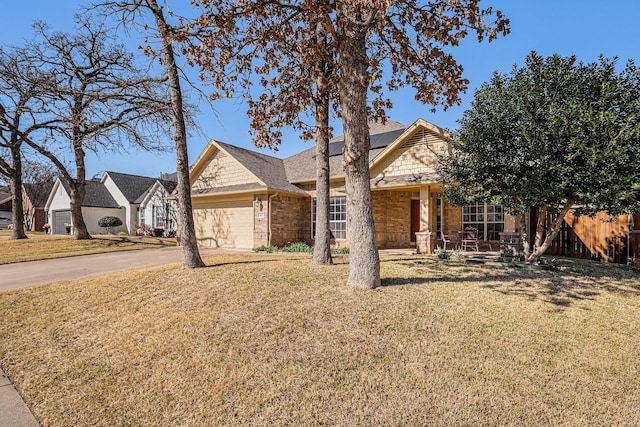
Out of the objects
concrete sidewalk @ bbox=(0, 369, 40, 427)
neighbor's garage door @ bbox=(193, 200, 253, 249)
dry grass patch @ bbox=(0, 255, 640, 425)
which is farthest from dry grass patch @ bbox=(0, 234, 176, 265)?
concrete sidewalk @ bbox=(0, 369, 40, 427)

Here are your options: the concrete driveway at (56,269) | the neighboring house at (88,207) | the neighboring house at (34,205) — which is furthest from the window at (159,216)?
the neighboring house at (34,205)

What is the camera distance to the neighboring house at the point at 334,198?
13281 millimetres

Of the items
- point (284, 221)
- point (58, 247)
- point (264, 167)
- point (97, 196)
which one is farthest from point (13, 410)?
point (97, 196)

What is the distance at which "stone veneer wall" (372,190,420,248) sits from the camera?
15641 millimetres

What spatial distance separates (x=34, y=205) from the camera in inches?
1405

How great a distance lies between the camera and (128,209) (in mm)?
30203

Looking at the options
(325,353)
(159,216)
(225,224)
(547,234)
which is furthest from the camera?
(159,216)

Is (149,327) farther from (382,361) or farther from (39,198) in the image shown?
(39,198)

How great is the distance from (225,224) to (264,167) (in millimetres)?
3711

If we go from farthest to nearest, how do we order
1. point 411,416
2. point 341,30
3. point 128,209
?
point 128,209, point 341,30, point 411,416

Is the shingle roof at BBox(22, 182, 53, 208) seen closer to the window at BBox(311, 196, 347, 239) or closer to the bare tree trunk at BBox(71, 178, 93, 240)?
the bare tree trunk at BBox(71, 178, 93, 240)

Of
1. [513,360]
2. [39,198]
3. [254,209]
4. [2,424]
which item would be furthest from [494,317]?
[39,198]

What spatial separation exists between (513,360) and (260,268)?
560 centimetres

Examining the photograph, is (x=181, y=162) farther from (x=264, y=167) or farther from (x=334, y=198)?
(x=264, y=167)
